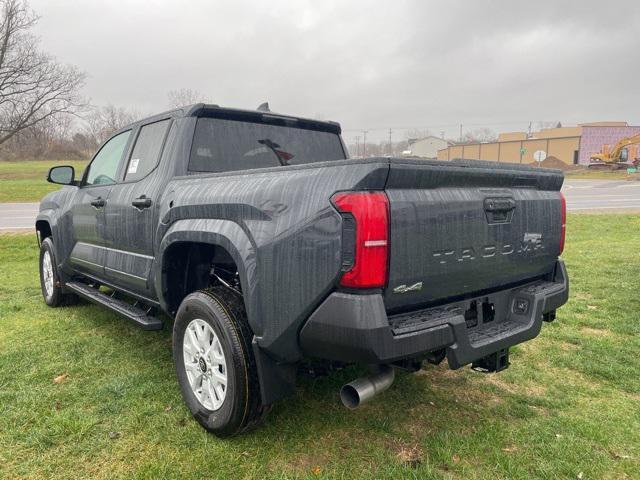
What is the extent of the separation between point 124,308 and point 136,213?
0.81m

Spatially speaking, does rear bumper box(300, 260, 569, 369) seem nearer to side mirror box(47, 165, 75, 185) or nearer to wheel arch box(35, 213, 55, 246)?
side mirror box(47, 165, 75, 185)

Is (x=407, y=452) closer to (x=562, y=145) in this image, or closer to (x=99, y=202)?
(x=99, y=202)

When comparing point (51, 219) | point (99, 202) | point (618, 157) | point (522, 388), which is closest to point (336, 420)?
point (522, 388)

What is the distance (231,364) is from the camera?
251 centimetres

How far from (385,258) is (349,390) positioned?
673 millimetres

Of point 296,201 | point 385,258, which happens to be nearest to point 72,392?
point 296,201

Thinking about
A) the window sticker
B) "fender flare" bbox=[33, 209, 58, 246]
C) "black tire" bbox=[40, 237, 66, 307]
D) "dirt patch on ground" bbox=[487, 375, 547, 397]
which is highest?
the window sticker

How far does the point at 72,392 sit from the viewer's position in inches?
130

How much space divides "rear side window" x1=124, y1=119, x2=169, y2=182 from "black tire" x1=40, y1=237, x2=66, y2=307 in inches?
77.8

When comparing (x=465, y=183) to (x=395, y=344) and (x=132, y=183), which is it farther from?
(x=132, y=183)

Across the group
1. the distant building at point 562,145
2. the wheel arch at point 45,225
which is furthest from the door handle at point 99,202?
the distant building at point 562,145

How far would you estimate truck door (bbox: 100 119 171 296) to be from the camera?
11.1 feet

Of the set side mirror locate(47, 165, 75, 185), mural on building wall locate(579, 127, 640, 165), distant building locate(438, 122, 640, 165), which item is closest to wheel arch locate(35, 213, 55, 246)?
side mirror locate(47, 165, 75, 185)

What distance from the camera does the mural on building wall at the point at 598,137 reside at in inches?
2446
